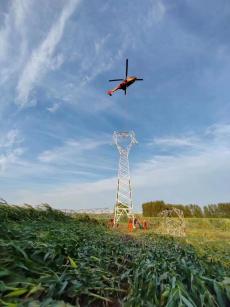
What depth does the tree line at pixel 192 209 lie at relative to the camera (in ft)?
155

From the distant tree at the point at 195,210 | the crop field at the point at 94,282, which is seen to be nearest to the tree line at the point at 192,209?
the distant tree at the point at 195,210

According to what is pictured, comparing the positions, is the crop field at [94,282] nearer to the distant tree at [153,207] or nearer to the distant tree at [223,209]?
the distant tree at [153,207]

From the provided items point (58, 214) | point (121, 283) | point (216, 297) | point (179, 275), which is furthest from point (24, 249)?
point (58, 214)

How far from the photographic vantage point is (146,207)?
48062 millimetres

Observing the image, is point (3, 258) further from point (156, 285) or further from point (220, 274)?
point (220, 274)

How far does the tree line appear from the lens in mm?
47125

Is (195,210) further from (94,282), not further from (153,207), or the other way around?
(94,282)

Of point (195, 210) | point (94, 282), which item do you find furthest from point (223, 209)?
point (94, 282)

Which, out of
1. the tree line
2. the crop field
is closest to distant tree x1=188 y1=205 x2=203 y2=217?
the tree line

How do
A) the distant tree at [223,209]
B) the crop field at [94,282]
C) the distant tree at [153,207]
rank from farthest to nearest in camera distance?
1. the distant tree at [223,209]
2. the distant tree at [153,207]
3. the crop field at [94,282]

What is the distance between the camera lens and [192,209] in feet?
159

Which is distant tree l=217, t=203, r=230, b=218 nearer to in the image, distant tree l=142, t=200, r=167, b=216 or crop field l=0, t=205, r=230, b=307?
distant tree l=142, t=200, r=167, b=216

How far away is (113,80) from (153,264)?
3298cm

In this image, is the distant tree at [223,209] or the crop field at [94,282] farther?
the distant tree at [223,209]
